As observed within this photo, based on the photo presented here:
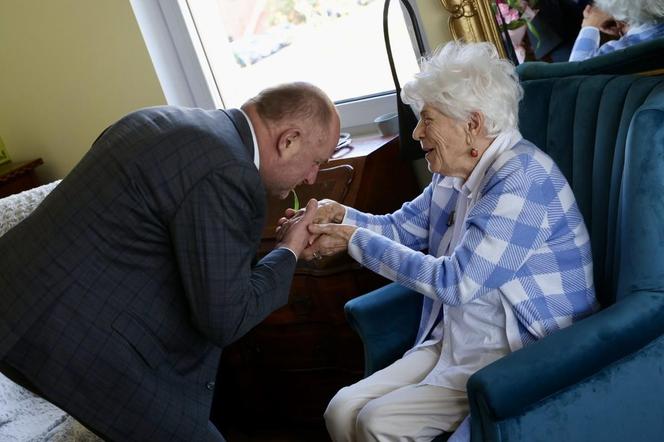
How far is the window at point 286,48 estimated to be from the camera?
9.45 feet

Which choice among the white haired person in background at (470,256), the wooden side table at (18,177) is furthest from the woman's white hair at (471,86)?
the wooden side table at (18,177)

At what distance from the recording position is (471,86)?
1741mm

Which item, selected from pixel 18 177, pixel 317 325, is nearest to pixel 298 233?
pixel 317 325

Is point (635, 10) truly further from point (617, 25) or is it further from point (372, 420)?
point (372, 420)

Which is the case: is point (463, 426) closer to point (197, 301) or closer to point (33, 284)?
point (197, 301)

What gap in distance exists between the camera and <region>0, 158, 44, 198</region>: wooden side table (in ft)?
10.9

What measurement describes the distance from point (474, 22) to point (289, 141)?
1.01 meters

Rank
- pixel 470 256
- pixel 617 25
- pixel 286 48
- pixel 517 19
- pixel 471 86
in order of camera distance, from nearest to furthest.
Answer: pixel 470 256, pixel 471 86, pixel 617 25, pixel 517 19, pixel 286 48

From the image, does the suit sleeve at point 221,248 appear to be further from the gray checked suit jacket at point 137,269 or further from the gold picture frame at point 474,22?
the gold picture frame at point 474,22

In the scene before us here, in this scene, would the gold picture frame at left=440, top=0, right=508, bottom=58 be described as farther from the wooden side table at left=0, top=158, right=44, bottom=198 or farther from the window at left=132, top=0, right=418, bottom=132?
the wooden side table at left=0, top=158, right=44, bottom=198

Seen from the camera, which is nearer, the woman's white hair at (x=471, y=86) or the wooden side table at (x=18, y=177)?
the woman's white hair at (x=471, y=86)

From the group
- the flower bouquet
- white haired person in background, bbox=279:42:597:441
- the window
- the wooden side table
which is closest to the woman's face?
white haired person in background, bbox=279:42:597:441

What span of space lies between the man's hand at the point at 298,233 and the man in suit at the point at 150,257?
13 cm

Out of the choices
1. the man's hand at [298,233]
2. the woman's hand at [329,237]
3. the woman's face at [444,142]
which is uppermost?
the woman's face at [444,142]
